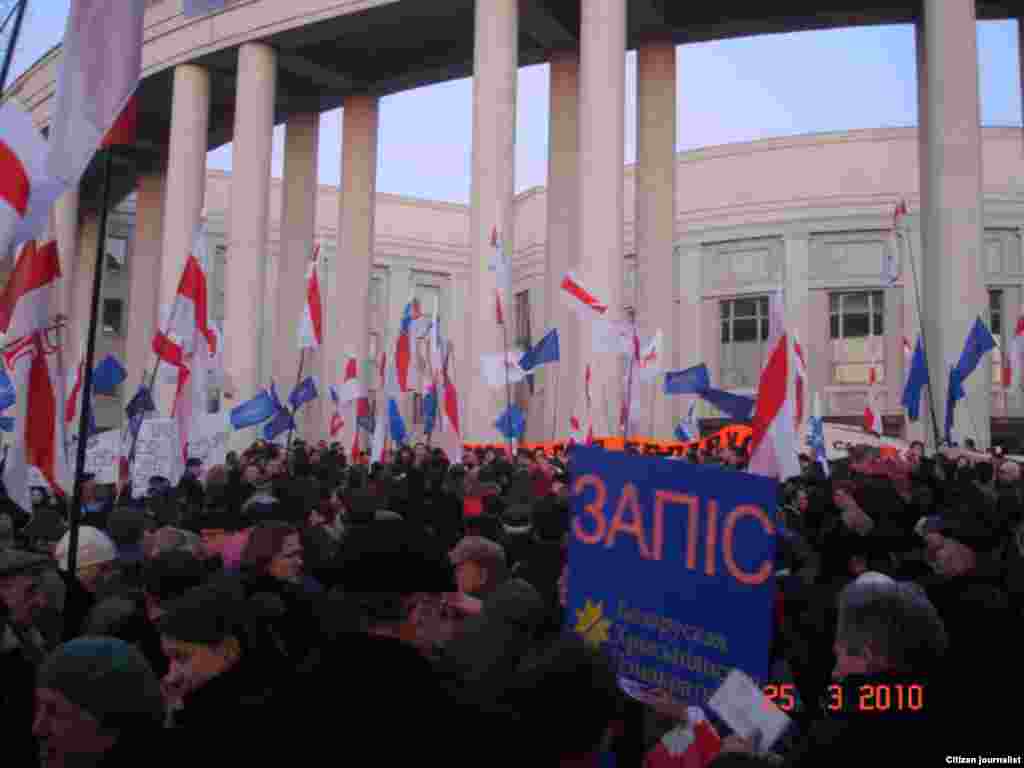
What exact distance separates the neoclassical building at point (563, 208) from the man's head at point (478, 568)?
12.7m

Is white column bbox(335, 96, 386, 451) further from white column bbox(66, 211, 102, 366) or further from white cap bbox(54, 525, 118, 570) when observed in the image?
white cap bbox(54, 525, 118, 570)

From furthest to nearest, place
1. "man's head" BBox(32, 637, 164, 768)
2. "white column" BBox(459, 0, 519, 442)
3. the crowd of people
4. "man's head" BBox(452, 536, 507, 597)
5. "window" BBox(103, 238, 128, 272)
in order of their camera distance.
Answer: "window" BBox(103, 238, 128, 272) → "white column" BBox(459, 0, 519, 442) → "man's head" BBox(452, 536, 507, 597) → "man's head" BBox(32, 637, 164, 768) → the crowd of people

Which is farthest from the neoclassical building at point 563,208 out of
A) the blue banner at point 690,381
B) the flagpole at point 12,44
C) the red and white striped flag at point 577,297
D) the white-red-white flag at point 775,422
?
the white-red-white flag at point 775,422

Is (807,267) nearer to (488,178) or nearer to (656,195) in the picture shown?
(656,195)

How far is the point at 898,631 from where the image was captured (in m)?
2.83

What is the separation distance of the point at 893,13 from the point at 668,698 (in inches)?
1123

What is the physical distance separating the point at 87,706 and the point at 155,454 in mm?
9344

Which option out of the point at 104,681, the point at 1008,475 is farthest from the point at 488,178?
the point at 104,681

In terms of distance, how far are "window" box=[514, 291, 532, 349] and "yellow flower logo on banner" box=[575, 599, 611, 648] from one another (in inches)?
1543

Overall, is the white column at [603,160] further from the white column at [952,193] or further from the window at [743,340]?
the window at [743,340]

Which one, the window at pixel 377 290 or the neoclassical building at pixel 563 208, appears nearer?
the neoclassical building at pixel 563 208

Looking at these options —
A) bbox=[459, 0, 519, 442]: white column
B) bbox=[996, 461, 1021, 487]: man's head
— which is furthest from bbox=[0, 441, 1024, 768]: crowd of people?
bbox=[459, 0, 519, 442]: white column

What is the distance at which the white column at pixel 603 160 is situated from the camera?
2286 centimetres

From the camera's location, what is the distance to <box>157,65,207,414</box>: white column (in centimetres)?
2855
